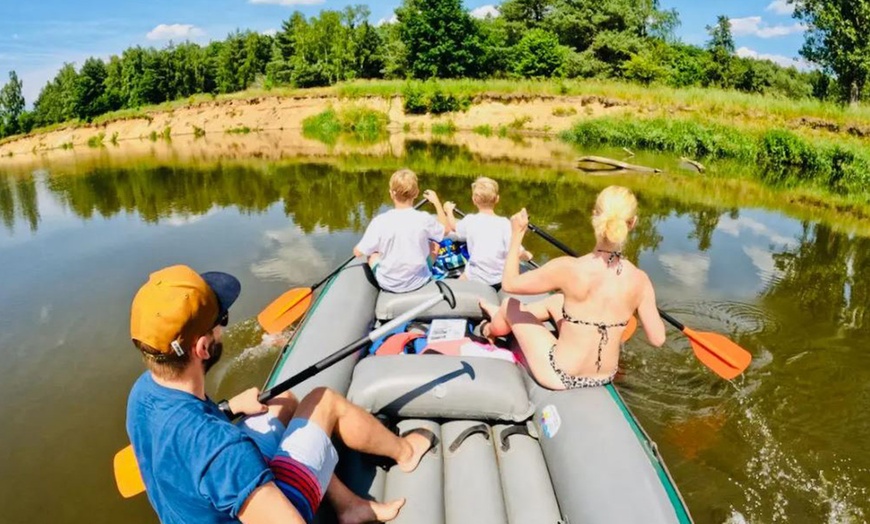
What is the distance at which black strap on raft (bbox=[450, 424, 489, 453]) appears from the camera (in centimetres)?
267

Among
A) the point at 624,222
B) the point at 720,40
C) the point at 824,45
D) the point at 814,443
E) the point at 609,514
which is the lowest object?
the point at 814,443

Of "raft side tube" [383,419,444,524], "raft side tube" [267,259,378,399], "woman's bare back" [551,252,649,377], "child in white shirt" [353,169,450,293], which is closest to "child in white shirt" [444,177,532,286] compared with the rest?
"child in white shirt" [353,169,450,293]

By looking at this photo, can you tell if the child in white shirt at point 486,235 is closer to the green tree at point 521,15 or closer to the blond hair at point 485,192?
the blond hair at point 485,192

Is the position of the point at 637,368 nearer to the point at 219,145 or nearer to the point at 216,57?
the point at 219,145

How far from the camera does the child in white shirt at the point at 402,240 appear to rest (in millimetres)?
4090

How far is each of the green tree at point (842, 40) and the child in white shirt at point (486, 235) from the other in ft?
67.9

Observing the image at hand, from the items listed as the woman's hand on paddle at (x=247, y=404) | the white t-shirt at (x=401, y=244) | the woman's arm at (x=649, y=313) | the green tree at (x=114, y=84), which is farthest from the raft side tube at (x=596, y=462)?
the green tree at (x=114, y=84)

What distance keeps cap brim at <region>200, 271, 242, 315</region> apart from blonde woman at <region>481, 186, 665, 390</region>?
4.87 ft

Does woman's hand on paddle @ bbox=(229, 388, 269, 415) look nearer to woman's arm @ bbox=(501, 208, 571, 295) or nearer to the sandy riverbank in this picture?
woman's arm @ bbox=(501, 208, 571, 295)

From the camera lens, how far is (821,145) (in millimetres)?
13055

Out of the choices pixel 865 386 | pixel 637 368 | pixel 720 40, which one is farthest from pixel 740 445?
pixel 720 40

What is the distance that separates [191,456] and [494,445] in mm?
1638

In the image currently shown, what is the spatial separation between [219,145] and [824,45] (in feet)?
77.2

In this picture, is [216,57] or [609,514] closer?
[609,514]
